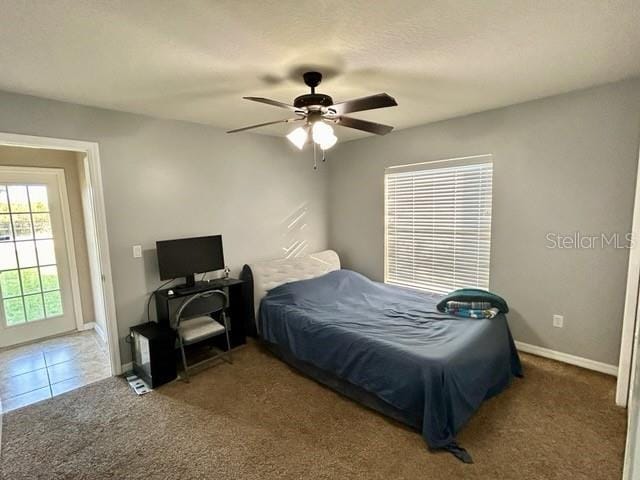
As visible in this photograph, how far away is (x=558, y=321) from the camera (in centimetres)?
300

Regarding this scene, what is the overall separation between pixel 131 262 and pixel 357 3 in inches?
114

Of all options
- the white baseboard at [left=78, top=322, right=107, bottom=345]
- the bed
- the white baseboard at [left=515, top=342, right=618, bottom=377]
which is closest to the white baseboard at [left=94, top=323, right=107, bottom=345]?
the white baseboard at [left=78, top=322, right=107, bottom=345]

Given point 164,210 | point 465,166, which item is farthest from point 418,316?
point 164,210

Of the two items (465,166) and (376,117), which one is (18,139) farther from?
(465,166)

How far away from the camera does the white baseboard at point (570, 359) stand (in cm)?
278

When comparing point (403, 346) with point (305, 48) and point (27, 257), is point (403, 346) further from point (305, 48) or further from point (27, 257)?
point (27, 257)

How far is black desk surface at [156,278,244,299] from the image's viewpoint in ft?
10.0

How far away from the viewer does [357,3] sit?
1509 millimetres

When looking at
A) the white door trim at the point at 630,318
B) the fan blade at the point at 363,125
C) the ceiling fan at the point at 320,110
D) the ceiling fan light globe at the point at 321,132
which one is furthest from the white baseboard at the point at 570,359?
the ceiling fan light globe at the point at 321,132

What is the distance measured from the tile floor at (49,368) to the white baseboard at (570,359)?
164 inches

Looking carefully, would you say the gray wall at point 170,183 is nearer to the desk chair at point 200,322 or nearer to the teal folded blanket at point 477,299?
the desk chair at point 200,322

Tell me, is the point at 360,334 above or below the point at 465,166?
below

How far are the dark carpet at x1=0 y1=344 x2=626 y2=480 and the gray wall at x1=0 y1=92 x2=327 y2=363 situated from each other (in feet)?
2.87

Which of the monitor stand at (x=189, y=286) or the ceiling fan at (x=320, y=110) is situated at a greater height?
the ceiling fan at (x=320, y=110)
